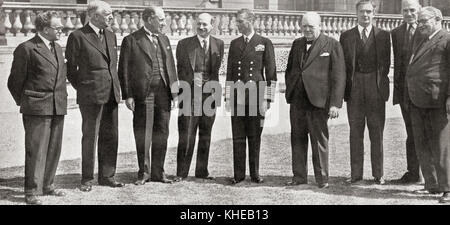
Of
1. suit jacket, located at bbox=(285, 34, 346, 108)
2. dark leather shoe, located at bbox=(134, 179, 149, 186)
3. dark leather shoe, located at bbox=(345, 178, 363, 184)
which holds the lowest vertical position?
dark leather shoe, located at bbox=(345, 178, 363, 184)

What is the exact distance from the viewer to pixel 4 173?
8.52 meters

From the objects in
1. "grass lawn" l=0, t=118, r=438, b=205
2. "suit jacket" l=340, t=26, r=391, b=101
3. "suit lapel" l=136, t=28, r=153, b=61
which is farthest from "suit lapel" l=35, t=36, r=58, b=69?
"suit jacket" l=340, t=26, r=391, b=101

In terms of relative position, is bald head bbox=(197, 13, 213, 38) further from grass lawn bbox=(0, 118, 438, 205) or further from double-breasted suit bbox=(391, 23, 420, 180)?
double-breasted suit bbox=(391, 23, 420, 180)

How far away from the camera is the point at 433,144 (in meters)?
7.21

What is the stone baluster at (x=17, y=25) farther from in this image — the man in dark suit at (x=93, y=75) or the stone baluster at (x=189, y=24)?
the man in dark suit at (x=93, y=75)

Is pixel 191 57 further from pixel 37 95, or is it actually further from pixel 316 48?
pixel 37 95

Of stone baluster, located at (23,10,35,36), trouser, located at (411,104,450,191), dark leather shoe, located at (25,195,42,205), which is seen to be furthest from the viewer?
stone baluster, located at (23,10,35,36)

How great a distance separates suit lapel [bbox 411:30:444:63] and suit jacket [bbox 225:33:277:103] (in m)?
A: 1.83

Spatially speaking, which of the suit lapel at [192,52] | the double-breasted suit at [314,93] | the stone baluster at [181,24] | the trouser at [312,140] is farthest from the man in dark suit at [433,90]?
the stone baluster at [181,24]

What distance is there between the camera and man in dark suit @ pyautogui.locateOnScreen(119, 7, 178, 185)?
26.1ft

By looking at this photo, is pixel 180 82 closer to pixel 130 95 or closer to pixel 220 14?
pixel 130 95

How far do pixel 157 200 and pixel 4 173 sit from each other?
8.80 ft

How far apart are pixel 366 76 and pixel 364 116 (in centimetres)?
55

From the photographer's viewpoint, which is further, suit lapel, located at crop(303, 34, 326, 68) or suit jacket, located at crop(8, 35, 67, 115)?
suit lapel, located at crop(303, 34, 326, 68)
